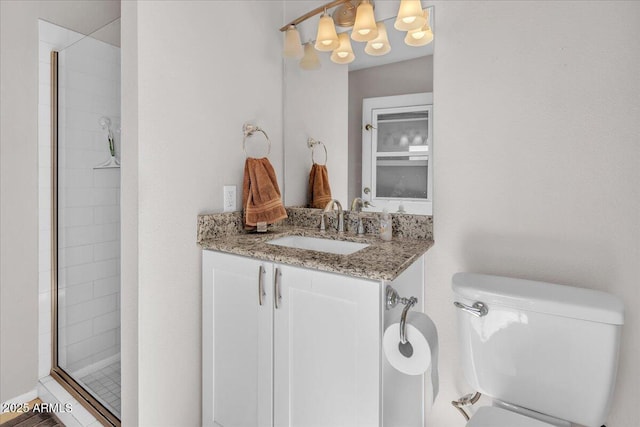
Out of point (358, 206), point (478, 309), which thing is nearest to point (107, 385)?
point (358, 206)

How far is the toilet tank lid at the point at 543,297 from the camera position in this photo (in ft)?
3.07

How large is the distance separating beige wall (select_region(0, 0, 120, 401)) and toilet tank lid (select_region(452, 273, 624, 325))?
2057 mm

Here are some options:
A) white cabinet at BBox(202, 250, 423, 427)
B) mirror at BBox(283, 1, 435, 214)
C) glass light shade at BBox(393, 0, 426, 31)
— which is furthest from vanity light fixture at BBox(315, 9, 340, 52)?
white cabinet at BBox(202, 250, 423, 427)

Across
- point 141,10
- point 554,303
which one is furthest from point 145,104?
point 554,303

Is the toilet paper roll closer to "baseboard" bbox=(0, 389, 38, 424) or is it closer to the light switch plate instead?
the light switch plate

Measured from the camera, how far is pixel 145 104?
1259mm

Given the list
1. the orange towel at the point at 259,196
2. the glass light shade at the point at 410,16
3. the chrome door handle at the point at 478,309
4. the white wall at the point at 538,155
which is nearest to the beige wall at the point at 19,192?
the orange towel at the point at 259,196

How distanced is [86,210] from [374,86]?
1702 mm

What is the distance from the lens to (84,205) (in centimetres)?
188

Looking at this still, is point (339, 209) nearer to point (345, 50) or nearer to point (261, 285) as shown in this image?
point (261, 285)

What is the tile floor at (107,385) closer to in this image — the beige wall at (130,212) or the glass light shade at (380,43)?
the beige wall at (130,212)

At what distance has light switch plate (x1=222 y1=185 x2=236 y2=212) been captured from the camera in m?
1.58

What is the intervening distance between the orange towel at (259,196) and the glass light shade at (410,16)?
858 mm

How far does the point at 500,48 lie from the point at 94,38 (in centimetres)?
200
